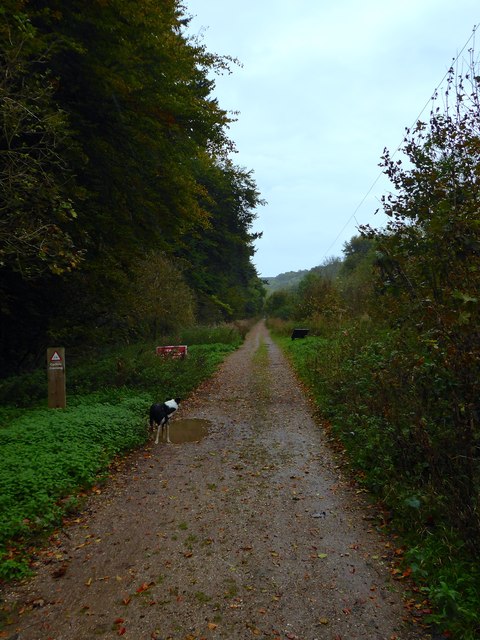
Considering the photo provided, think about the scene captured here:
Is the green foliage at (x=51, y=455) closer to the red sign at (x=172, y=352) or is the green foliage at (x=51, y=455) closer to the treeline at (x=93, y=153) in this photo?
the treeline at (x=93, y=153)

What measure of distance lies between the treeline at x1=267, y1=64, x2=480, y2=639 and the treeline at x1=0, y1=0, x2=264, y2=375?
507 centimetres

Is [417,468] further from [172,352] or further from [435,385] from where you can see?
[172,352]

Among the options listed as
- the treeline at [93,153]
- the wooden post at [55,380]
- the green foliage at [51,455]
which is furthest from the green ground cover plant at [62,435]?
the treeline at [93,153]

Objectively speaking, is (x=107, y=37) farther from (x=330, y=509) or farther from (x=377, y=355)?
(x=330, y=509)

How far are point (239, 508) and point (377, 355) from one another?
5.86 m

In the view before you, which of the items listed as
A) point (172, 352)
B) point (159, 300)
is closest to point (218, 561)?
point (172, 352)

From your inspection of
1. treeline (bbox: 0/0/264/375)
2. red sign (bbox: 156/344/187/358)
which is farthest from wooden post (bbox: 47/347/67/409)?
red sign (bbox: 156/344/187/358)

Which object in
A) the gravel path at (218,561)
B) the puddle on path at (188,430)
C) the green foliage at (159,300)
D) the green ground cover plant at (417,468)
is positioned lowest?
the puddle on path at (188,430)

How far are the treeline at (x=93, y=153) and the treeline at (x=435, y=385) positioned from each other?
16.6ft

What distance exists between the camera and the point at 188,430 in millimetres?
8781

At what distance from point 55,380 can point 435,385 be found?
22.4ft

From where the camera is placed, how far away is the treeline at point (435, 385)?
3.77 metres

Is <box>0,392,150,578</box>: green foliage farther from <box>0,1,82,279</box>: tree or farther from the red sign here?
the red sign

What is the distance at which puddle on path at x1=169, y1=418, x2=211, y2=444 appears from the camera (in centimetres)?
819
